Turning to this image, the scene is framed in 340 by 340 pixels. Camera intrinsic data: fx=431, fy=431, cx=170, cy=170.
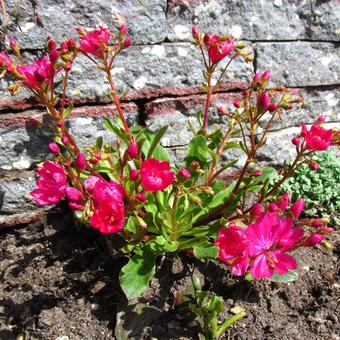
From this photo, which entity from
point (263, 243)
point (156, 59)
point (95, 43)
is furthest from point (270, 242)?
point (156, 59)

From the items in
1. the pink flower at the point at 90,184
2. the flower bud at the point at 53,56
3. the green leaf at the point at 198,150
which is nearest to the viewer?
the pink flower at the point at 90,184

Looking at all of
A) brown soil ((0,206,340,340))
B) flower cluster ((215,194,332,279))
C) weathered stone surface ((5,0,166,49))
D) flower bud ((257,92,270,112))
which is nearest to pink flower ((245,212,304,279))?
flower cluster ((215,194,332,279))

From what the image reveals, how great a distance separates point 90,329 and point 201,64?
1.41 metres

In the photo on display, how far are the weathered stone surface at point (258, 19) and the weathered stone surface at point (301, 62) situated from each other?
0.05 meters

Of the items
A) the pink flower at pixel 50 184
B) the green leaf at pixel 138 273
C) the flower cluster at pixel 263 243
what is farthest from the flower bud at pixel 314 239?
the pink flower at pixel 50 184

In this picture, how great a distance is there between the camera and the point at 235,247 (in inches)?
59.8

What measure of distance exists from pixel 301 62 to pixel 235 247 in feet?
4.63

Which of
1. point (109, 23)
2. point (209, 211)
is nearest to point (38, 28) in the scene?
point (109, 23)

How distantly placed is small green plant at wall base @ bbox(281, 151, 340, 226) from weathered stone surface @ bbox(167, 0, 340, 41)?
30.4 inches

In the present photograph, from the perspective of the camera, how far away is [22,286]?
2.03 m

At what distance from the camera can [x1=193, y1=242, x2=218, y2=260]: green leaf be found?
5.79 ft

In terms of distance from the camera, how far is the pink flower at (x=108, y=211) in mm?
1420

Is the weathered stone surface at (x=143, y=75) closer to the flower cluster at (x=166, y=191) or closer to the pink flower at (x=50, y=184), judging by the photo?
the flower cluster at (x=166, y=191)

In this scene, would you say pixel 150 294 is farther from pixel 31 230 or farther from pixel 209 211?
pixel 31 230
